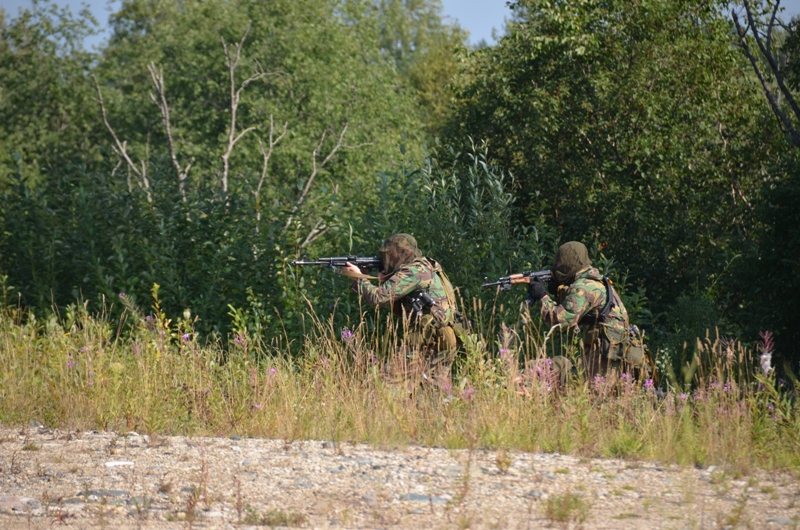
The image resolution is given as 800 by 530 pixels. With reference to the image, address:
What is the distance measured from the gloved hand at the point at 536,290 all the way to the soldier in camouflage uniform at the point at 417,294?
0.65 metres

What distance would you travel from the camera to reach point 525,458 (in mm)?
5059

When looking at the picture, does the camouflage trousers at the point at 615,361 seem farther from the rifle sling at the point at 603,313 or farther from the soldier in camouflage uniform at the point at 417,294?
the soldier in camouflage uniform at the point at 417,294

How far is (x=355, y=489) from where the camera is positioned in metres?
4.48

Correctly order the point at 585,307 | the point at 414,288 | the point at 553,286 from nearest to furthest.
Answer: the point at 585,307 → the point at 414,288 → the point at 553,286

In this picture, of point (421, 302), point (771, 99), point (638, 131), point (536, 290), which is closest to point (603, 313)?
point (536, 290)

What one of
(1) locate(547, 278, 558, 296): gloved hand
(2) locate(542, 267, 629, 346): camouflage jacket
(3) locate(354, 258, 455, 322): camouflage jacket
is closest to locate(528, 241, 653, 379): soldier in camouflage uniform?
(2) locate(542, 267, 629, 346): camouflage jacket

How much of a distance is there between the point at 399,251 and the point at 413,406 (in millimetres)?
1754

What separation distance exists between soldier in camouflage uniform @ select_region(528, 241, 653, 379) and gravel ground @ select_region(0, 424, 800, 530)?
6.26ft

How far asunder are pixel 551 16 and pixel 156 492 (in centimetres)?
958

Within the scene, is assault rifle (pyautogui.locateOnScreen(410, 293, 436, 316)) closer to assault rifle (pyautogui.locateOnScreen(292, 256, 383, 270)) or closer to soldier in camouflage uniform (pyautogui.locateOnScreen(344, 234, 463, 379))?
soldier in camouflage uniform (pyautogui.locateOnScreen(344, 234, 463, 379))

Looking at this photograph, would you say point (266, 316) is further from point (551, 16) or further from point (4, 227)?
point (551, 16)

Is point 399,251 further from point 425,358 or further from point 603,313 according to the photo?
point 603,313

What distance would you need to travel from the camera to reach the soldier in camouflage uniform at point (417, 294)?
718 centimetres

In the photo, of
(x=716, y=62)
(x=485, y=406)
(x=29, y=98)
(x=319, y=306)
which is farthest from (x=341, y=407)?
(x=29, y=98)
